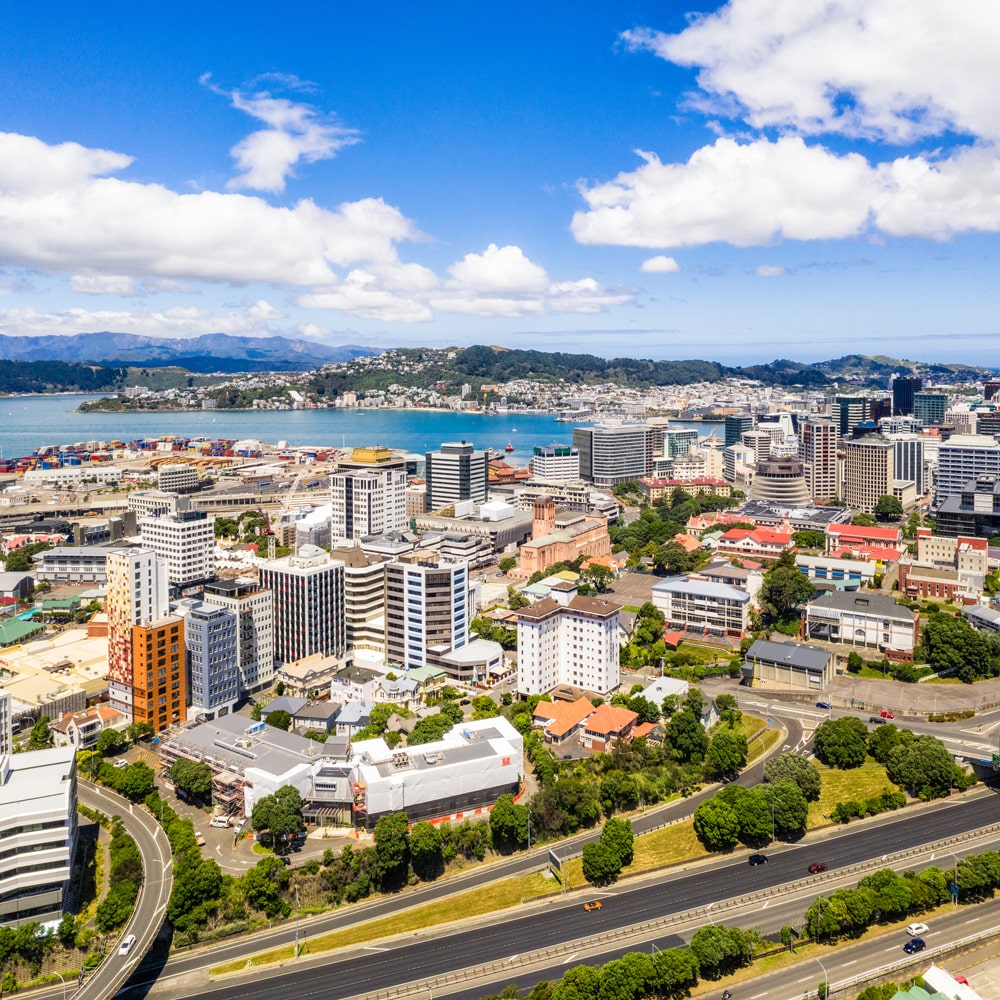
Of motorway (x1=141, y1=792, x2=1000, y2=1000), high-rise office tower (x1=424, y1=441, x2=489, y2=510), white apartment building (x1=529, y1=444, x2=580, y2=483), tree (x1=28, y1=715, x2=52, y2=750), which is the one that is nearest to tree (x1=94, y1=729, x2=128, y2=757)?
tree (x1=28, y1=715, x2=52, y2=750)

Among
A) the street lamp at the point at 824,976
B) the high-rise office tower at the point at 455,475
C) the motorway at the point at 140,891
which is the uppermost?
the high-rise office tower at the point at 455,475

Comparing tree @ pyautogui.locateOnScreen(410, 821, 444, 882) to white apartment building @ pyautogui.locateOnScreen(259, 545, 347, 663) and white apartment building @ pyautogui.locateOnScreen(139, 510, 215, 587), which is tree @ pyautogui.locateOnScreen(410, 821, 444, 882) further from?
white apartment building @ pyautogui.locateOnScreen(139, 510, 215, 587)

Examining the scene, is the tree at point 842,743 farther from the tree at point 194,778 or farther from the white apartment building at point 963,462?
the white apartment building at point 963,462

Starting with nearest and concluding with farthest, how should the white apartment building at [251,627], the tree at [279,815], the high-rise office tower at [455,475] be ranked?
1. the tree at [279,815]
2. the white apartment building at [251,627]
3. the high-rise office tower at [455,475]

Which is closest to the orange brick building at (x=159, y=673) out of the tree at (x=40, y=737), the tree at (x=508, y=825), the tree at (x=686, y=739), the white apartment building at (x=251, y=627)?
the white apartment building at (x=251, y=627)

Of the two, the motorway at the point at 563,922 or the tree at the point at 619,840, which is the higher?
the tree at the point at 619,840

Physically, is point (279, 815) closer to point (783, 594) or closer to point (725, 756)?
point (725, 756)
